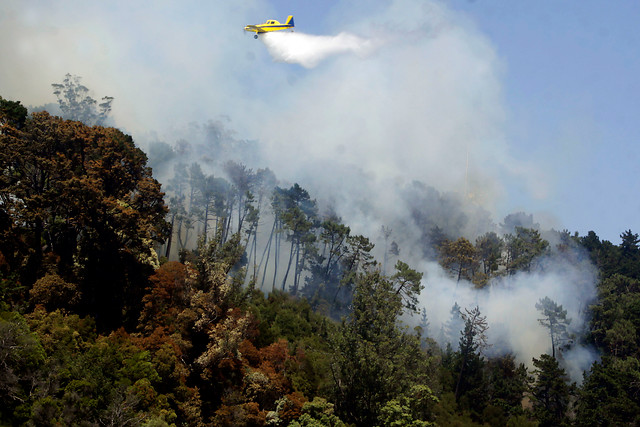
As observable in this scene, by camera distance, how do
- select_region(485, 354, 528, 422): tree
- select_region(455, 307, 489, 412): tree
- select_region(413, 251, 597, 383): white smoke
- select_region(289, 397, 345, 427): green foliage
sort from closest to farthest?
select_region(289, 397, 345, 427): green foliage, select_region(485, 354, 528, 422): tree, select_region(455, 307, 489, 412): tree, select_region(413, 251, 597, 383): white smoke

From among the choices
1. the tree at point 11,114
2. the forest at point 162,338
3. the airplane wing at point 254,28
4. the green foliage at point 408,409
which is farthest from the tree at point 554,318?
the tree at point 11,114

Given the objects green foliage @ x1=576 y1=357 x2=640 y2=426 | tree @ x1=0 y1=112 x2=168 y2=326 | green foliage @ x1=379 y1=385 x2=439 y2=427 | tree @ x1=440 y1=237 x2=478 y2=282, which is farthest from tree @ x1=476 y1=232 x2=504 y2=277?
tree @ x1=0 y1=112 x2=168 y2=326

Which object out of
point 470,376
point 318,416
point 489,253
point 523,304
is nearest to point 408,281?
point 470,376

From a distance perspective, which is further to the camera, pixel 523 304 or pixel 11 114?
pixel 523 304

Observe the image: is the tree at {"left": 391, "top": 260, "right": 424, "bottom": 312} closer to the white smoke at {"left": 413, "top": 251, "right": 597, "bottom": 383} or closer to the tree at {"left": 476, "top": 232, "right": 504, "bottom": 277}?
the white smoke at {"left": 413, "top": 251, "right": 597, "bottom": 383}

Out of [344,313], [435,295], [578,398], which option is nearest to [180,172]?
[344,313]

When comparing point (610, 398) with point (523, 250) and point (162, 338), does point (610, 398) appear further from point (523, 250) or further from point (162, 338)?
point (162, 338)

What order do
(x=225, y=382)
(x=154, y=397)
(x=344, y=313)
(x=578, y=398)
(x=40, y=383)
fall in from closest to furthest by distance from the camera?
(x=40, y=383) → (x=154, y=397) → (x=225, y=382) → (x=578, y=398) → (x=344, y=313)

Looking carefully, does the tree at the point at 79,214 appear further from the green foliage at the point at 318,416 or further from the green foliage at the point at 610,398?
the green foliage at the point at 610,398

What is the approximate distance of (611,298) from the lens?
64.1 m

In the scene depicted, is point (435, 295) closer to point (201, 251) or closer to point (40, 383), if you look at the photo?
point (201, 251)

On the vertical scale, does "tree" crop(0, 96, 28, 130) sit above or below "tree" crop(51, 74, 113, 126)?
below

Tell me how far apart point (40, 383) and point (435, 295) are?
60.0 metres

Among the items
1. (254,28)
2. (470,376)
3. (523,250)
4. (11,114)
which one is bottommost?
(470,376)
